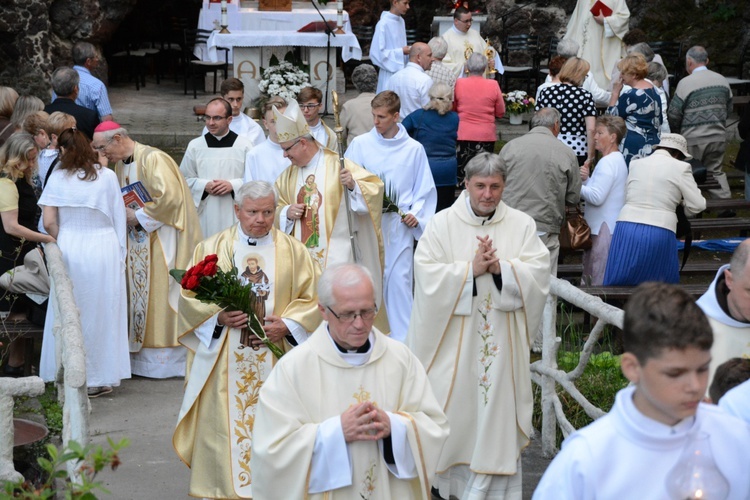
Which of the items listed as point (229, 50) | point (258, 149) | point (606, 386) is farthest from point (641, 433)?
point (229, 50)

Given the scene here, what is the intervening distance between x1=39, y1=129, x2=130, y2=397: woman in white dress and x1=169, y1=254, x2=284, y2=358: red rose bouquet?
6.34 feet

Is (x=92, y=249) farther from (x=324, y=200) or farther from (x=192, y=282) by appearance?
(x=192, y=282)

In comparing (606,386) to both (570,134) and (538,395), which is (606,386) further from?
(570,134)

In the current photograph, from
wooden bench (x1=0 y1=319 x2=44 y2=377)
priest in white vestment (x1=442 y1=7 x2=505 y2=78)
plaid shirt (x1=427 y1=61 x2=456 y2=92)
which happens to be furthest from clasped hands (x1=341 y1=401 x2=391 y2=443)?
priest in white vestment (x1=442 y1=7 x2=505 y2=78)

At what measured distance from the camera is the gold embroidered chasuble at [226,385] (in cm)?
586

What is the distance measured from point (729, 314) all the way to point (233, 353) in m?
2.53

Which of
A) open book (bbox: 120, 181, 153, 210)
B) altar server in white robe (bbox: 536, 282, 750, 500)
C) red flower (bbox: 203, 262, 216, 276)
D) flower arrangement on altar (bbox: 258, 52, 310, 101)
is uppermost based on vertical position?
altar server in white robe (bbox: 536, 282, 750, 500)

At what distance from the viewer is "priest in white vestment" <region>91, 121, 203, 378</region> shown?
806cm

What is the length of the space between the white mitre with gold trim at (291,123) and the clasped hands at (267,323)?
1812 mm

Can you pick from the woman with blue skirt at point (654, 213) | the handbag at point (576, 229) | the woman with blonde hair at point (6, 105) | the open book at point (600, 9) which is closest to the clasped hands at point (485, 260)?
the woman with blue skirt at point (654, 213)

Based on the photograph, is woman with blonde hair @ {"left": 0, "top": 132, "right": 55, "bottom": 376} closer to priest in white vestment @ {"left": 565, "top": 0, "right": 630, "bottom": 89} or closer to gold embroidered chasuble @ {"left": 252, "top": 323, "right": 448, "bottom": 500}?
gold embroidered chasuble @ {"left": 252, "top": 323, "right": 448, "bottom": 500}

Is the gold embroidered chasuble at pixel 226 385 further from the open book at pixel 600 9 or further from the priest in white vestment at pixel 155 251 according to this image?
the open book at pixel 600 9

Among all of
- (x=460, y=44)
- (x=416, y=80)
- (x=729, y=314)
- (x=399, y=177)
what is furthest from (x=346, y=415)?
(x=460, y=44)

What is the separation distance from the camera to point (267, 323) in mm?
5703
